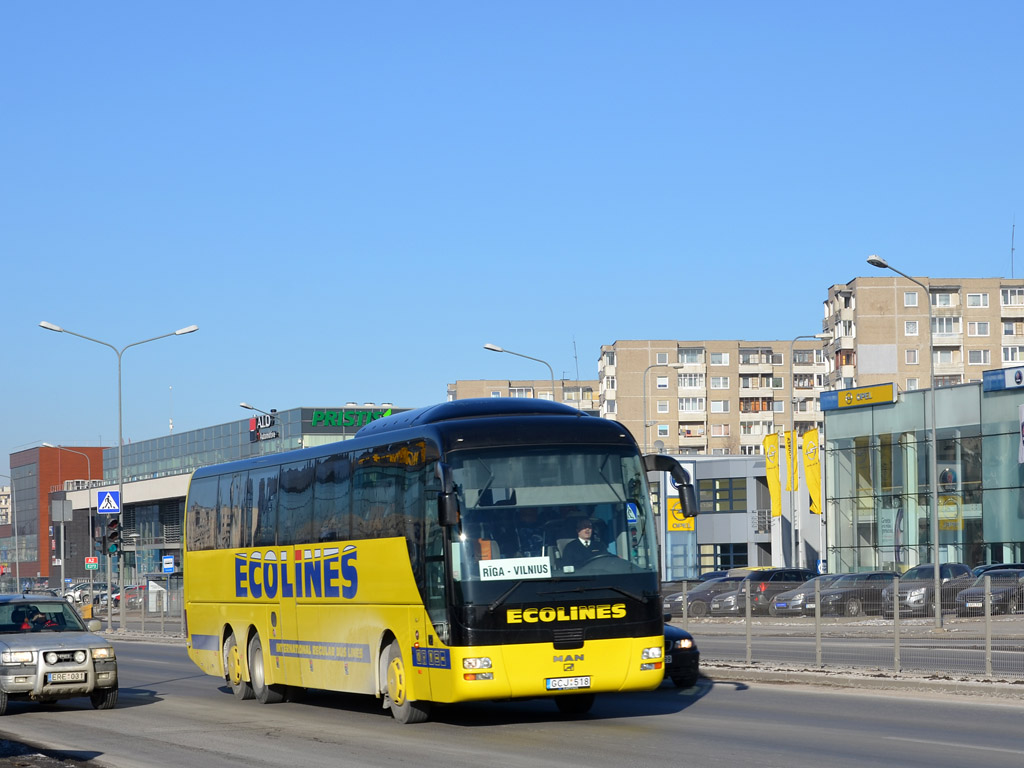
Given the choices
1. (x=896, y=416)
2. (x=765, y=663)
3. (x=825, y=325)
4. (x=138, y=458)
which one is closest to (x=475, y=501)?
(x=765, y=663)

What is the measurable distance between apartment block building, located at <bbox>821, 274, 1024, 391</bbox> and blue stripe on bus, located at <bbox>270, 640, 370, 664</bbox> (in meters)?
104

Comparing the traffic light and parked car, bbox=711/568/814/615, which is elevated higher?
the traffic light

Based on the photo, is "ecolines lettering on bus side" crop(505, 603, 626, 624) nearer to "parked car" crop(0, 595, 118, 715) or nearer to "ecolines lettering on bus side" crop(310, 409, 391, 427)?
"parked car" crop(0, 595, 118, 715)

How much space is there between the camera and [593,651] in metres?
14.7

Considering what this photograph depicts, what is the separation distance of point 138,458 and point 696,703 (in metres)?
107

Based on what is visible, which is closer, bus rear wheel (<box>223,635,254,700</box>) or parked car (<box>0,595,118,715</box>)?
parked car (<box>0,595,118,715</box>)

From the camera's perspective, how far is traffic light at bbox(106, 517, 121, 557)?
4159 centimetres

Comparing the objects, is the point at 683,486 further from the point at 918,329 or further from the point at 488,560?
the point at 918,329

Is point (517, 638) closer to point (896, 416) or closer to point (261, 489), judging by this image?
point (261, 489)

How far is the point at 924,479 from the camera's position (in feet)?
198

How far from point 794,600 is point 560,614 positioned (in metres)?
24.1

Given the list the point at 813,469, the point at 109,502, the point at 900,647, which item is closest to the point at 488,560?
the point at 900,647

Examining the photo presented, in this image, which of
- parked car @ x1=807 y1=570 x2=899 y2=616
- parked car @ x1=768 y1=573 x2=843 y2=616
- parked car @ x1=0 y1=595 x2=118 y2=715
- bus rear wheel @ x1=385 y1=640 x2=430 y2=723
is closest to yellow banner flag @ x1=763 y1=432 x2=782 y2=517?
parked car @ x1=768 y1=573 x2=843 y2=616

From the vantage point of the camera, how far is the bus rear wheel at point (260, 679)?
778 inches
